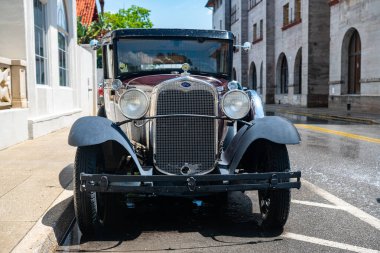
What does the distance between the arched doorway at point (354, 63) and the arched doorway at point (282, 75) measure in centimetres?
1199

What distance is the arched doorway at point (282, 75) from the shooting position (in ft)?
128

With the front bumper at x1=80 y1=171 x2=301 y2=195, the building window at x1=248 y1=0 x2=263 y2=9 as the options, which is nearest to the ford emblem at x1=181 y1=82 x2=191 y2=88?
the front bumper at x1=80 y1=171 x2=301 y2=195

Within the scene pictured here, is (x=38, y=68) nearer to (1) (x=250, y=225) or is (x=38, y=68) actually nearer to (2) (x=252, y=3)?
(1) (x=250, y=225)

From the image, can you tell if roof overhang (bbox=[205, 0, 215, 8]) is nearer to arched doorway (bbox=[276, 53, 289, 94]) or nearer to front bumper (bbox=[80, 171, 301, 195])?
arched doorway (bbox=[276, 53, 289, 94])

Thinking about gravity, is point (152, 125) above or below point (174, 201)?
above

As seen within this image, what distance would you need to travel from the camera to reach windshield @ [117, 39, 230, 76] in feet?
18.7

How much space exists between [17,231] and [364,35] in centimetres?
2329

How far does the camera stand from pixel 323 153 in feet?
33.3

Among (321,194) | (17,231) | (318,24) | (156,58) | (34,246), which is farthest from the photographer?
(318,24)

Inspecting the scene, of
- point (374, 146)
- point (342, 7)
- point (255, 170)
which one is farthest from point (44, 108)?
point (342, 7)

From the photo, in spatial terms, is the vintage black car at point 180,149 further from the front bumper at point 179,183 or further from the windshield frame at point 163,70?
the windshield frame at point 163,70

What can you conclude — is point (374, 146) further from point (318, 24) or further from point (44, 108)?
point (318, 24)

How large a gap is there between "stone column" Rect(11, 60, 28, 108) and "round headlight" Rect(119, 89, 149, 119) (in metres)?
6.90

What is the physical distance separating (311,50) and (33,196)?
27976mm
